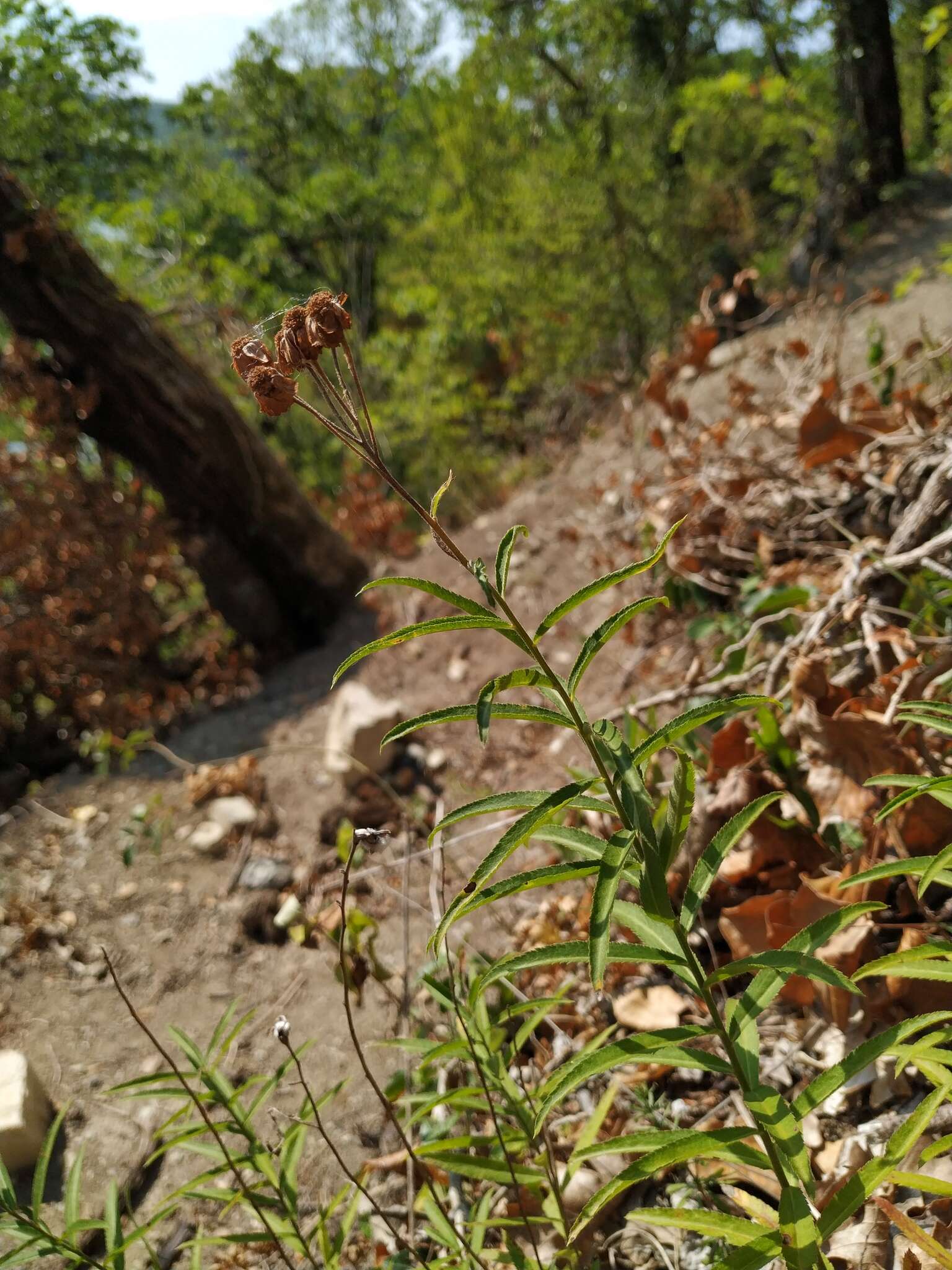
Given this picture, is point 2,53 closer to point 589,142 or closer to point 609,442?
point 589,142

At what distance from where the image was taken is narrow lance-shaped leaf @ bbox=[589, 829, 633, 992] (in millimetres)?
815

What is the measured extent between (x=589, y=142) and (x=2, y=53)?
6263mm

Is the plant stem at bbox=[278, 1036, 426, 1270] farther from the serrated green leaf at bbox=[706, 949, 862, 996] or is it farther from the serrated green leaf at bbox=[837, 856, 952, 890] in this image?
the serrated green leaf at bbox=[837, 856, 952, 890]

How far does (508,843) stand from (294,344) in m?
0.57

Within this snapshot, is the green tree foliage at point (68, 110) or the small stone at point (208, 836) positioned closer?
the small stone at point (208, 836)

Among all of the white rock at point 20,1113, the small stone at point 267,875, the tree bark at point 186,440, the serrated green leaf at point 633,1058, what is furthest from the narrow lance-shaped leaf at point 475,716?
the tree bark at point 186,440

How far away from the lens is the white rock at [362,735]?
Answer: 3.27 meters

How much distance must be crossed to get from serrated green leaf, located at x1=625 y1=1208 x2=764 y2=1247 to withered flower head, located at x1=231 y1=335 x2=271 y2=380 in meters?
1.03

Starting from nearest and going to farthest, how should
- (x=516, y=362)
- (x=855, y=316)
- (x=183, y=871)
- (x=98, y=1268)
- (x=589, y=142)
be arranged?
(x=98, y=1268)
(x=183, y=871)
(x=855, y=316)
(x=589, y=142)
(x=516, y=362)

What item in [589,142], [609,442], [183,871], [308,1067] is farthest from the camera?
[589,142]

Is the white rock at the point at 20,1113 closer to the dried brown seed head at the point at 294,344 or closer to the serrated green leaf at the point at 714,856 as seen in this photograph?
the serrated green leaf at the point at 714,856

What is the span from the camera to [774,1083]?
1.62 m

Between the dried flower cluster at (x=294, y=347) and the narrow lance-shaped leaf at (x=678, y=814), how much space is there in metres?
0.59

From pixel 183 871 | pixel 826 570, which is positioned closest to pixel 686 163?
pixel 826 570
